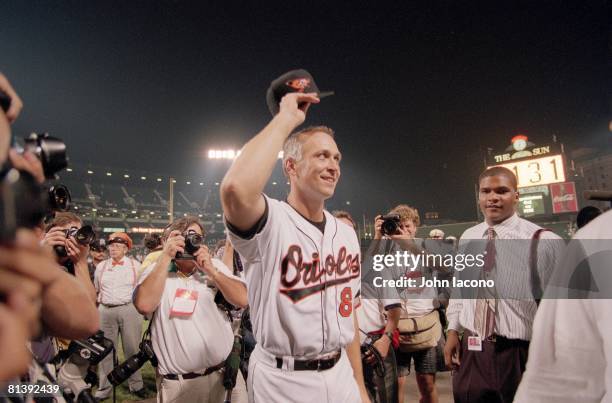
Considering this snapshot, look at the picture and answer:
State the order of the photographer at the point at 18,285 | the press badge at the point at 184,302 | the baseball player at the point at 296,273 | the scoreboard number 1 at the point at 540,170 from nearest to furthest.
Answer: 1. the photographer at the point at 18,285
2. the baseball player at the point at 296,273
3. the press badge at the point at 184,302
4. the scoreboard number 1 at the point at 540,170

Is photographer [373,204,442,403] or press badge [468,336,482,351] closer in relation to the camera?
press badge [468,336,482,351]

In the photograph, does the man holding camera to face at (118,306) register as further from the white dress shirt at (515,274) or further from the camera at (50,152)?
the camera at (50,152)

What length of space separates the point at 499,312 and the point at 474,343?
1.16 feet

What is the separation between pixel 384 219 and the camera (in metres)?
4.11

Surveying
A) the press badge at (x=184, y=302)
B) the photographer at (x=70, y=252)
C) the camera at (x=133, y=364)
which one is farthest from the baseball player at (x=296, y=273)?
the camera at (x=133, y=364)

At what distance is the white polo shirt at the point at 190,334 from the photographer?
301 cm

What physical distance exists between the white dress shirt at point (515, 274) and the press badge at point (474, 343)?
93 mm

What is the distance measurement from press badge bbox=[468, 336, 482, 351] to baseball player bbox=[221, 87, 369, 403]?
1.36 metres

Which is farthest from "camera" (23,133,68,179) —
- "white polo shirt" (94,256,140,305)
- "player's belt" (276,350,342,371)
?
"white polo shirt" (94,256,140,305)

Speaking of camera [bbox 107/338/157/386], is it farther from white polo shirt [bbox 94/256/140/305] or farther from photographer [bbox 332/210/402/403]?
white polo shirt [bbox 94/256/140/305]

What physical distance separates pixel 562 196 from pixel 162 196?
1728 inches

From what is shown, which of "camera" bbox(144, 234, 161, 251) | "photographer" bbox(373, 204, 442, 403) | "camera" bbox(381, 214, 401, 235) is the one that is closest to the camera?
"camera" bbox(381, 214, 401, 235)

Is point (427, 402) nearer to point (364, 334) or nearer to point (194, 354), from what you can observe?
point (364, 334)

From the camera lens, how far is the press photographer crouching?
297cm
